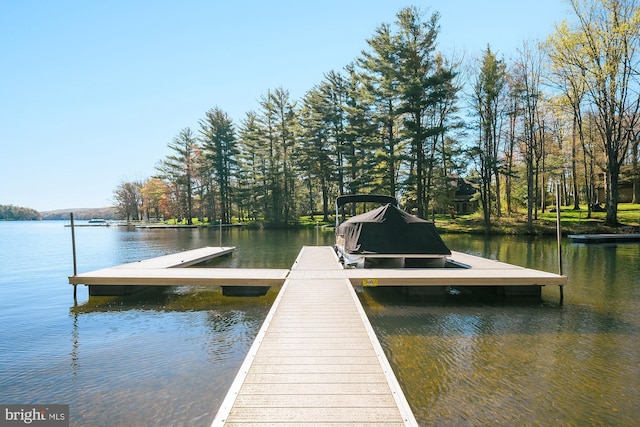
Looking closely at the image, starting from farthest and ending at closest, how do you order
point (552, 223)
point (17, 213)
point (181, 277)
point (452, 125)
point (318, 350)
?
1. point (17, 213)
2. point (452, 125)
3. point (552, 223)
4. point (181, 277)
5. point (318, 350)

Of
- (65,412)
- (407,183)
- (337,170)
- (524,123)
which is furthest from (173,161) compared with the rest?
(65,412)

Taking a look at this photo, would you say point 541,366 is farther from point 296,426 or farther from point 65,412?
point 65,412

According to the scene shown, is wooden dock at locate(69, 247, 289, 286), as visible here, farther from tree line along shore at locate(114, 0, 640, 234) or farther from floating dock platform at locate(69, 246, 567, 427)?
tree line along shore at locate(114, 0, 640, 234)

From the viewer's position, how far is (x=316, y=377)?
13.0ft

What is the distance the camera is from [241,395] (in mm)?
3572

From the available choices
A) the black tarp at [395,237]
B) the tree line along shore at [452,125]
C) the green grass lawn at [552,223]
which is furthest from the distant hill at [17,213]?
the black tarp at [395,237]

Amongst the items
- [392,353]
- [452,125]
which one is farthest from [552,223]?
[392,353]

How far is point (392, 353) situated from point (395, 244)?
515 cm

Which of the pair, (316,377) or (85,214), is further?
(85,214)

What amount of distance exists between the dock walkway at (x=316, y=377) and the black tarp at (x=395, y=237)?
445 centimetres

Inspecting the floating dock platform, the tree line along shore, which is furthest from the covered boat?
the tree line along shore

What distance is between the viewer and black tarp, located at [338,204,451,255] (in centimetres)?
1063

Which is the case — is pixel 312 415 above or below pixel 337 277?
below

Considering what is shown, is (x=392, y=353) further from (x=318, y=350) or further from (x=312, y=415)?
(x=312, y=415)
